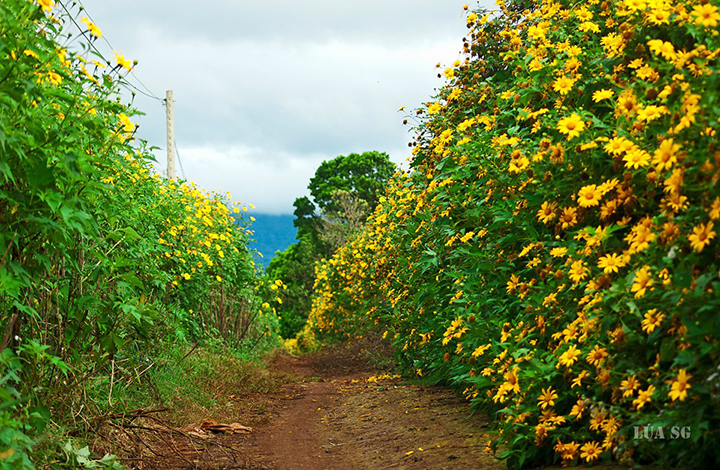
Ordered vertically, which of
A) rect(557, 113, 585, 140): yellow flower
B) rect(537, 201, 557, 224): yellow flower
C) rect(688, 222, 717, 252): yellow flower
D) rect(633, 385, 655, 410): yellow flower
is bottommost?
rect(633, 385, 655, 410): yellow flower

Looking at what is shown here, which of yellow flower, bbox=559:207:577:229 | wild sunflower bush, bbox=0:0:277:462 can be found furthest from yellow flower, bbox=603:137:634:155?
wild sunflower bush, bbox=0:0:277:462

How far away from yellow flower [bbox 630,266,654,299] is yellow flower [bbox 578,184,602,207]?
56 centimetres

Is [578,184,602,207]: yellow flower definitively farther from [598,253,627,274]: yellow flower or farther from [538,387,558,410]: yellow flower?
[538,387,558,410]: yellow flower

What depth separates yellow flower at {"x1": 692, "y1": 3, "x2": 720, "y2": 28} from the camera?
236cm

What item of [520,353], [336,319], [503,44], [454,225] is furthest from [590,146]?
[336,319]

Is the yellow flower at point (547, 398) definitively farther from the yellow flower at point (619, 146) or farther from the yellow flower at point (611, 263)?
the yellow flower at point (619, 146)

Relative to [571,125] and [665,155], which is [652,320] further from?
[571,125]

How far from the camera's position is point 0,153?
2.43 m

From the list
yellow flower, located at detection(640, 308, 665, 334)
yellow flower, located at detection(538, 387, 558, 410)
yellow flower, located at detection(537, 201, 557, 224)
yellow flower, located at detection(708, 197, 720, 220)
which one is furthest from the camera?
yellow flower, located at detection(537, 201, 557, 224)

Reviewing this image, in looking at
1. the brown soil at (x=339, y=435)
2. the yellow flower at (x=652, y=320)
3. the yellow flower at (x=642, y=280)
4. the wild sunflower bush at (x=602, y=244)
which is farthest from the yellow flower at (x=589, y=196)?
the brown soil at (x=339, y=435)

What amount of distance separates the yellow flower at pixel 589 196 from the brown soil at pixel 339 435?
1623 millimetres

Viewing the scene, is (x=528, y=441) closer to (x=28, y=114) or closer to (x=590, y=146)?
(x=590, y=146)

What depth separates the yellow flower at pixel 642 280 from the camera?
233 centimetres

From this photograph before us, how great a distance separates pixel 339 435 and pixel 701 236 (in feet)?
14.0
